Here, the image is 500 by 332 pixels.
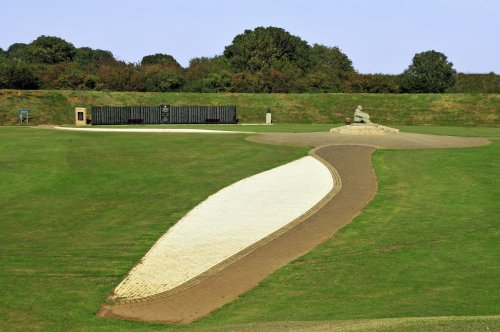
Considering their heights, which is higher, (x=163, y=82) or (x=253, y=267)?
(x=163, y=82)

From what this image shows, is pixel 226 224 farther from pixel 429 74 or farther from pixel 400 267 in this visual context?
pixel 429 74

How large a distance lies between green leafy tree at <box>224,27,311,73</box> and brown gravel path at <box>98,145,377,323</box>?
104403mm

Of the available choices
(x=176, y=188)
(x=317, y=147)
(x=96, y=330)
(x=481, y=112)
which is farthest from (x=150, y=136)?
(x=481, y=112)

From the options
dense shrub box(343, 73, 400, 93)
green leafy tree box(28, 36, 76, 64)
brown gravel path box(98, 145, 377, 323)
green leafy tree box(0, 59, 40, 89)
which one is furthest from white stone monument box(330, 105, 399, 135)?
green leafy tree box(28, 36, 76, 64)

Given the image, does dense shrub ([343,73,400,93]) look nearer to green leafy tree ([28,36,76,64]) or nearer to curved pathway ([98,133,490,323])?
green leafy tree ([28,36,76,64])

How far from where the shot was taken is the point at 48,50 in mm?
134500

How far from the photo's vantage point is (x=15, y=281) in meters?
17.8

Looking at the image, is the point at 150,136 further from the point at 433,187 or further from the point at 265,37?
the point at 265,37

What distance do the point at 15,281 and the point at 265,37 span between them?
12478 centimetres

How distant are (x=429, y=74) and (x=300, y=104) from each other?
42.8 m

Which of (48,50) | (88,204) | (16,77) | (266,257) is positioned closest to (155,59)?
(48,50)

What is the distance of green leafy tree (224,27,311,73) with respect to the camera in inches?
5266

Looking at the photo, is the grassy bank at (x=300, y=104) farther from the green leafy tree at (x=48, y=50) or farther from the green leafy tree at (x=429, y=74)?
the green leafy tree at (x=48, y=50)

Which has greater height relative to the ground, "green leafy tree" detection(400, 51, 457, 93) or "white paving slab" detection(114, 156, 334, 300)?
"green leafy tree" detection(400, 51, 457, 93)
